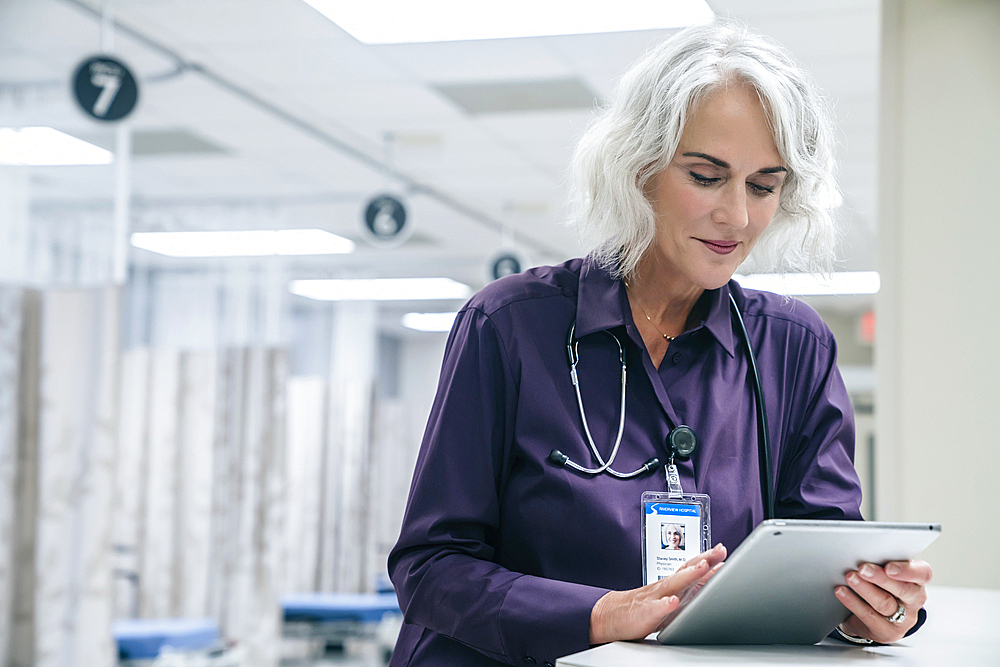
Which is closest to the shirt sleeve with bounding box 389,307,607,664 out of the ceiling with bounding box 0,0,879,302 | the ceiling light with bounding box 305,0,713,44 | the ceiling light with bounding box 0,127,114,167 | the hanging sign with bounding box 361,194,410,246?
the ceiling with bounding box 0,0,879,302

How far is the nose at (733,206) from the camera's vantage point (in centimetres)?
124

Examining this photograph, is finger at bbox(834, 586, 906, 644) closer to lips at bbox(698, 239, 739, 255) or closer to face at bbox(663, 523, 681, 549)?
face at bbox(663, 523, 681, 549)

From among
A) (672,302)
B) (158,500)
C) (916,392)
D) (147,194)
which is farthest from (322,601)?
(672,302)

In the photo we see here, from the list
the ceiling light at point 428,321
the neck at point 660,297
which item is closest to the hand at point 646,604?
the neck at point 660,297

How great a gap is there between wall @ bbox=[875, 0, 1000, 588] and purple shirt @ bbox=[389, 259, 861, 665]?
1.53 metres

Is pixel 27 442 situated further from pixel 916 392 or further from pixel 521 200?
pixel 521 200

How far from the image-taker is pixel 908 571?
0.97 metres

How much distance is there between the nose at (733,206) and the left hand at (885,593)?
45cm

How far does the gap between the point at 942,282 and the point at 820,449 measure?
65.1 inches

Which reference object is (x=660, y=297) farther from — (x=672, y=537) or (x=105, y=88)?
(x=105, y=88)

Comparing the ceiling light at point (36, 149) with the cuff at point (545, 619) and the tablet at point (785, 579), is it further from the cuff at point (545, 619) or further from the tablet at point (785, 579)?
the tablet at point (785, 579)

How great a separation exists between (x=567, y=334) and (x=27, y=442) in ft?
10.7

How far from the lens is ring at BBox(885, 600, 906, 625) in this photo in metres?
1.01

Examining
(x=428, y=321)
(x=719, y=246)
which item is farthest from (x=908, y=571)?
(x=428, y=321)
